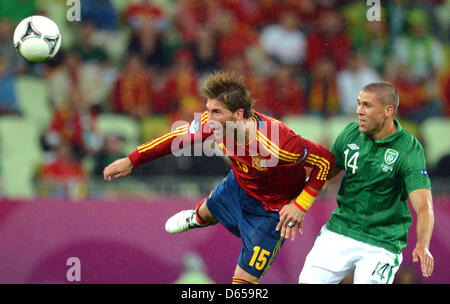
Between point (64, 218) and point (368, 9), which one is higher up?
point (368, 9)

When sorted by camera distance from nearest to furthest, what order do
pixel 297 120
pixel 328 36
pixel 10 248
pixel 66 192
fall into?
1. pixel 10 248
2. pixel 66 192
3. pixel 297 120
4. pixel 328 36

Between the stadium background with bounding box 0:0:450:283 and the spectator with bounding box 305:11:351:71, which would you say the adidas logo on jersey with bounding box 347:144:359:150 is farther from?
the spectator with bounding box 305:11:351:71

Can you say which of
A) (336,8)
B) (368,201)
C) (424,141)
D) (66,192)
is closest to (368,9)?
(336,8)

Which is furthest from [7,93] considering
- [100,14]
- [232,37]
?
[232,37]

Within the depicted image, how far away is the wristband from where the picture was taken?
5.39 meters

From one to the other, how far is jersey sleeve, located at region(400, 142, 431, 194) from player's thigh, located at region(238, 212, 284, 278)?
1.12 meters

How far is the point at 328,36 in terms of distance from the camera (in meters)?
11.2

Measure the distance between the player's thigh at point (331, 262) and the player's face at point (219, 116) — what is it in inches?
48.2

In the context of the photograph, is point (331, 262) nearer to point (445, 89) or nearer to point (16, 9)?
point (445, 89)

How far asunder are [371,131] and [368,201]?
1.77 feet

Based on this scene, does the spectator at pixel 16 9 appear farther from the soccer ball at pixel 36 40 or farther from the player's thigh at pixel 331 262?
the player's thigh at pixel 331 262

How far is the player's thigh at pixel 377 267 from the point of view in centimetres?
535
